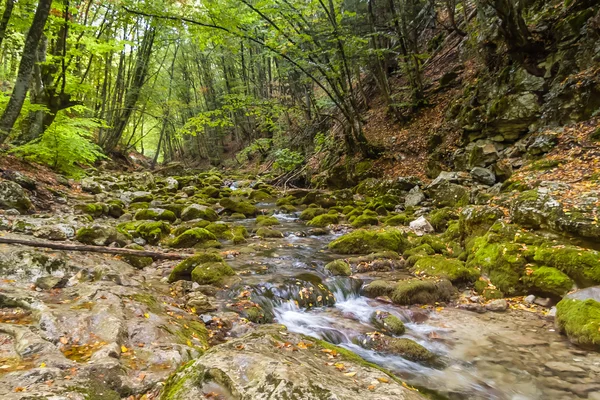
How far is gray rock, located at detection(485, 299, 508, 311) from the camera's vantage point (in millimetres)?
5039

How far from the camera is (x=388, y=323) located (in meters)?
4.86

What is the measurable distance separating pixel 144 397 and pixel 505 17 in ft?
38.2

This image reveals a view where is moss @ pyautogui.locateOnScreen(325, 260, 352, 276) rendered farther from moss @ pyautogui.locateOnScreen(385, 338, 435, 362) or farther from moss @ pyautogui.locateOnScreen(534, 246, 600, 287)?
moss @ pyautogui.locateOnScreen(534, 246, 600, 287)

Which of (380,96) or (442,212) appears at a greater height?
(380,96)

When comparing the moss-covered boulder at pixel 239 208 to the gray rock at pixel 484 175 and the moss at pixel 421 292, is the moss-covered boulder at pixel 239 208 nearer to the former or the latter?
the gray rock at pixel 484 175

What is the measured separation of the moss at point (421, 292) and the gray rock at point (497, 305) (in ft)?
1.95

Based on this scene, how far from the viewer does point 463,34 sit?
602 inches

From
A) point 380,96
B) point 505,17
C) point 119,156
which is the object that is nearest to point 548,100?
point 505,17

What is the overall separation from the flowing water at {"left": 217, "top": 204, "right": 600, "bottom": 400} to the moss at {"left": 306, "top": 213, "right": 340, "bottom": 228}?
3594 millimetres

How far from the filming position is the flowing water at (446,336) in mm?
3613

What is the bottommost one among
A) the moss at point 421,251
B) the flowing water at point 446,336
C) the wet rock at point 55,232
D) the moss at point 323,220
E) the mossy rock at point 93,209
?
the flowing water at point 446,336

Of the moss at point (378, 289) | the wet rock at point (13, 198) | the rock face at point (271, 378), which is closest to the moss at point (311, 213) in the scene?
the moss at point (378, 289)

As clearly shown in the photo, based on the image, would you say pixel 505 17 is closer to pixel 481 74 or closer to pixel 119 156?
pixel 481 74

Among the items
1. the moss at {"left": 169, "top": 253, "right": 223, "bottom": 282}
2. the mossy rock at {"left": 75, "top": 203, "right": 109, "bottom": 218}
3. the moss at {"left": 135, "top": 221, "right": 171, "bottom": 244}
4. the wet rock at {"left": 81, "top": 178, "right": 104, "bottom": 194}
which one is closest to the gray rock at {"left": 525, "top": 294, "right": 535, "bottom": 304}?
the moss at {"left": 169, "top": 253, "right": 223, "bottom": 282}
